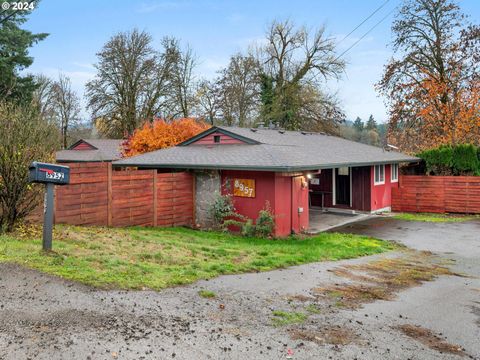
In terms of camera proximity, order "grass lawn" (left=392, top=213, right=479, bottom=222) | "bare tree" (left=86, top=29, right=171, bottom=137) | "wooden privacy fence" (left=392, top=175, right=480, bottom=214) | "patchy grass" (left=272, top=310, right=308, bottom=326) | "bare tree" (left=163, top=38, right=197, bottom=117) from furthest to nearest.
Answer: "bare tree" (left=163, top=38, right=197, bottom=117) < "bare tree" (left=86, top=29, right=171, bottom=137) < "wooden privacy fence" (left=392, top=175, right=480, bottom=214) < "grass lawn" (left=392, top=213, right=479, bottom=222) < "patchy grass" (left=272, top=310, right=308, bottom=326)

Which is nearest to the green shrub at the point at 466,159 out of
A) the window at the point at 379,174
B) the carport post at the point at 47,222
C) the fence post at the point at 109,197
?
the window at the point at 379,174

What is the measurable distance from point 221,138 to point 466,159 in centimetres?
1271

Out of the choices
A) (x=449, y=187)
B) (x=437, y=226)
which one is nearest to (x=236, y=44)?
(x=449, y=187)

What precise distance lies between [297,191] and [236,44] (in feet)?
97.5

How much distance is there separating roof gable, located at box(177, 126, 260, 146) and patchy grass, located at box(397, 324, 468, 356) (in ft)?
37.3

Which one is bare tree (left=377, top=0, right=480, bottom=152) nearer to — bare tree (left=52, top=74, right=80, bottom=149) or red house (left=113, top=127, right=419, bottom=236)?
red house (left=113, top=127, right=419, bottom=236)

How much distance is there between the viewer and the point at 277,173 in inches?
480

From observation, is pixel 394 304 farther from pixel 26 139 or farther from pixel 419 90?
pixel 419 90

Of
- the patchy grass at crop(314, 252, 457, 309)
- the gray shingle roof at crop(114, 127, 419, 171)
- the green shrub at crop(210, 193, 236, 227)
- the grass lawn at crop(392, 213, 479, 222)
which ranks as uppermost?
the gray shingle roof at crop(114, 127, 419, 171)

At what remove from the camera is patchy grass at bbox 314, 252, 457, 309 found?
6240 mm

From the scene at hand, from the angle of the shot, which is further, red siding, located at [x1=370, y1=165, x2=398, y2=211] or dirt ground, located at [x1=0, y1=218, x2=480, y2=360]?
red siding, located at [x1=370, y1=165, x2=398, y2=211]

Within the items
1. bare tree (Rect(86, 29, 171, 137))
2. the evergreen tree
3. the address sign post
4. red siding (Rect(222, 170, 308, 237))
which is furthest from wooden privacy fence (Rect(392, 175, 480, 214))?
→ the evergreen tree

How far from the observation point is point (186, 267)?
7117mm

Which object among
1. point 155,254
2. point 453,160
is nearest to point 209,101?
point 453,160
